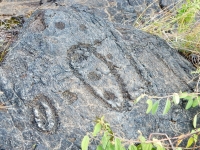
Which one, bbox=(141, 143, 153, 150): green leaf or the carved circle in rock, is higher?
the carved circle in rock

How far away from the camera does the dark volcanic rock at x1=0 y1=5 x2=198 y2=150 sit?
2.04 m

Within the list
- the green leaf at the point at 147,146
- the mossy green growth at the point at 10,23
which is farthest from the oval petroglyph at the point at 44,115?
Result: the mossy green growth at the point at 10,23

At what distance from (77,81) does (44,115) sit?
0.28 metres

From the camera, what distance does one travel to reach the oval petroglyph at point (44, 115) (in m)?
2.04

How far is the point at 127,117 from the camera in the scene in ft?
7.20

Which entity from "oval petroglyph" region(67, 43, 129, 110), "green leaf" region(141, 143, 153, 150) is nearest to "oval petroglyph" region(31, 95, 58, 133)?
"oval petroglyph" region(67, 43, 129, 110)

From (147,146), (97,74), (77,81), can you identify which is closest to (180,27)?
(97,74)

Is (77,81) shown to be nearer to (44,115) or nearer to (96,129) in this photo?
(44,115)

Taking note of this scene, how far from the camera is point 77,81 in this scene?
2221 mm

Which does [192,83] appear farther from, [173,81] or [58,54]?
[58,54]

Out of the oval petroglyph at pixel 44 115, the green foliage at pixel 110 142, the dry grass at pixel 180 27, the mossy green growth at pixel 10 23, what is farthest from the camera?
the mossy green growth at pixel 10 23

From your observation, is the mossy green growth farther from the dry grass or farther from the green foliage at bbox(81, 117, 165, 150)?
the green foliage at bbox(81, 117, 165, 150)

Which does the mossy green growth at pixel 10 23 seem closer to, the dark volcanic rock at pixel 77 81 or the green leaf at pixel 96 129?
the dark volcanic rock at pixel 77 81

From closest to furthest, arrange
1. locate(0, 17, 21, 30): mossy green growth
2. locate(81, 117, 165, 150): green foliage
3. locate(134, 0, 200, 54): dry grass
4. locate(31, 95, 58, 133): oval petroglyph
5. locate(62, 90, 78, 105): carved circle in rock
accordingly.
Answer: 1. locate(81, 117, 165, 150): green foliage
2. locate(31, 95, 58, 133): oval petroglyph
3. locate(62, 90, 78, 105): carved circle in rock
4. locate(134, 0, 200, 54): dry grass
5. locate(0, 17, 21, 30): mossy green growth
